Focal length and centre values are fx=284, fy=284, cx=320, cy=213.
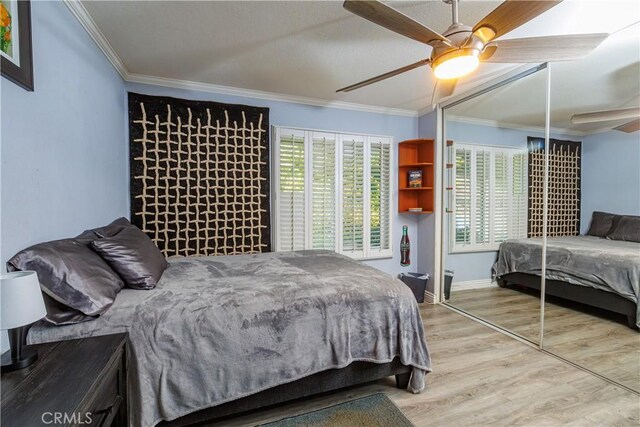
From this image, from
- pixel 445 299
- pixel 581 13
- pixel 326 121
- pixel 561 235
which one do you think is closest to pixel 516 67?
pixel 581 13

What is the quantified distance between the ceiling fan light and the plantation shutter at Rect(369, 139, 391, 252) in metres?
1.98

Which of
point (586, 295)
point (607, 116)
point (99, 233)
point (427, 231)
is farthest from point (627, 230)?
point (99, 233)

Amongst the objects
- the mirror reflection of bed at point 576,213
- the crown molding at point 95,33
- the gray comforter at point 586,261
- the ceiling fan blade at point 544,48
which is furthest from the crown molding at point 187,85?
the gray comforter at point 586,261

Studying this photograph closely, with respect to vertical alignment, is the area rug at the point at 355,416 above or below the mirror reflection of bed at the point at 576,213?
below

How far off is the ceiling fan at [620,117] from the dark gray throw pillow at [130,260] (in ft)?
10.8

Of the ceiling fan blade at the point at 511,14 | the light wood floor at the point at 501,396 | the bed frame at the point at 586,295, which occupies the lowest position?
the light wood floor at the point at 501,396

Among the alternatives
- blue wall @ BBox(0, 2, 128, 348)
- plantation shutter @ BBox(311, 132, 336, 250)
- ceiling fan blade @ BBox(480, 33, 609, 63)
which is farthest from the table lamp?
plantation shutter @ BBox(311, 132, 336, 250)

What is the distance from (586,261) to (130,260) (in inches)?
141

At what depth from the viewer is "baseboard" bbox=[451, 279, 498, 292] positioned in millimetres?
3408

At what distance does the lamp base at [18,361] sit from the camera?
0.97m

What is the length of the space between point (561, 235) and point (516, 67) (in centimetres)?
158

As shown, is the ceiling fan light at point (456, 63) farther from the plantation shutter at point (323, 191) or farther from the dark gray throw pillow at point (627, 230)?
the plantation shutter at point (323, 191)

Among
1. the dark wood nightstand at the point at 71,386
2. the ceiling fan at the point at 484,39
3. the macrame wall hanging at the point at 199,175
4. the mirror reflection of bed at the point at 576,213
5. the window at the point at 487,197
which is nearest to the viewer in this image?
the dark wood nightstand at the point at 71,386

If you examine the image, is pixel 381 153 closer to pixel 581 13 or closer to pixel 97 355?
pixel 581 13
